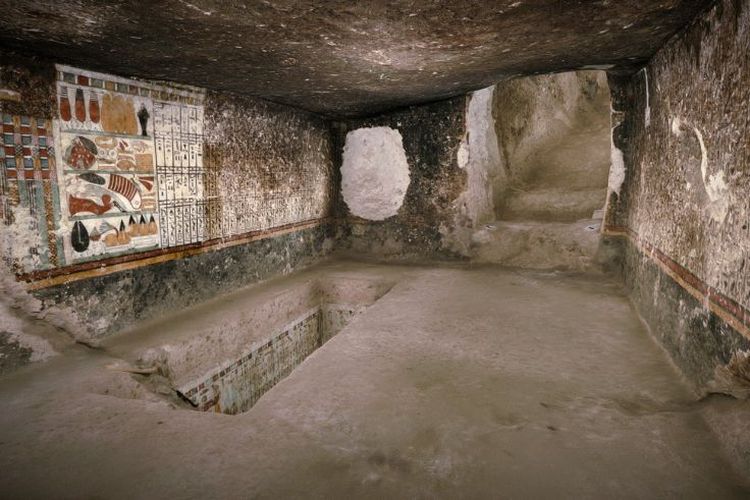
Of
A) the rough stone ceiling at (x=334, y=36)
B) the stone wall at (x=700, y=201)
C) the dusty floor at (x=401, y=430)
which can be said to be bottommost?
the dusty floor at (x=401, y=430)

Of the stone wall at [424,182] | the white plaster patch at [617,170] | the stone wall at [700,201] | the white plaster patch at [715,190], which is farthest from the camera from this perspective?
the stone wall at [424,182]

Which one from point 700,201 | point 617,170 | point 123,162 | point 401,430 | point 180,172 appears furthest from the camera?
point 617,170

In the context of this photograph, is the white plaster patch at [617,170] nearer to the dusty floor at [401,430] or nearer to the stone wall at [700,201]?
the stone wall at [700,201]

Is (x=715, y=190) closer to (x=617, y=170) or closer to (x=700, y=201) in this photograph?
(x=700, y=201)

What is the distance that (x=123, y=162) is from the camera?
110 inches

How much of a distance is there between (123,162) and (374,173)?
287cm

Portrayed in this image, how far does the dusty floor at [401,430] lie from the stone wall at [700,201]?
24 centimetres

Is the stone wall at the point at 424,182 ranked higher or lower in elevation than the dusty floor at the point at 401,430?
higher

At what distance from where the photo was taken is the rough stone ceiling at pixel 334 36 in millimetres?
1824

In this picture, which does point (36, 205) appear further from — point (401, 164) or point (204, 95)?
point (401, 164)

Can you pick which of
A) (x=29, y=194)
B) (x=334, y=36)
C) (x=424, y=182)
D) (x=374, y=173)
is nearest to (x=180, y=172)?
(x=29, y=194)

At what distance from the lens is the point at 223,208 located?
3.62m

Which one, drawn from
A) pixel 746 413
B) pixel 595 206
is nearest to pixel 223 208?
pixel 746 413

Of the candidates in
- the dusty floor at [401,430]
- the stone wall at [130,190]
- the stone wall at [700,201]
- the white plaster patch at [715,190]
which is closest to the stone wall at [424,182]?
the stone wall at [130,190]
